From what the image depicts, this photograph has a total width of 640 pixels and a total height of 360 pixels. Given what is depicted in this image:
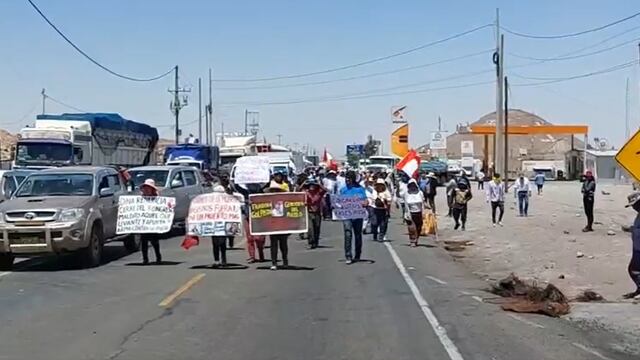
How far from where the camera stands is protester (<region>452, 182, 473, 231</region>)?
100ft

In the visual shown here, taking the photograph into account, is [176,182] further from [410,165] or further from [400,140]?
[400,140]

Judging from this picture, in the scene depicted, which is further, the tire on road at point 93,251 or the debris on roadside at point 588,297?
the tire on road at point 93,251

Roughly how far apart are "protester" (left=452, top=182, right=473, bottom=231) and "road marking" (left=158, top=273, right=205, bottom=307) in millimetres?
14882

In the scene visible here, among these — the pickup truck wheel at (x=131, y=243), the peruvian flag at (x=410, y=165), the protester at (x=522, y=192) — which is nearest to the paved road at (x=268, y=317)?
the pickup truck wheel at (x=131, y=243)

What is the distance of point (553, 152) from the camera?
149375 mm

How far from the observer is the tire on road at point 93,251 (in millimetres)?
18734

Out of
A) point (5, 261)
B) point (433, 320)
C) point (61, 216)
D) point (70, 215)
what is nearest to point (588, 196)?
point (70, 215)

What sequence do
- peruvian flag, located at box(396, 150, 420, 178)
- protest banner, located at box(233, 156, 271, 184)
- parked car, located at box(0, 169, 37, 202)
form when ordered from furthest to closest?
protest banner, located at box(233, 156, 271, 184)
peruvian flag, located at box(396, 150, 420, 178)
parked car, located at box(0, 169, 37, 202)

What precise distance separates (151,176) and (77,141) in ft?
43.4

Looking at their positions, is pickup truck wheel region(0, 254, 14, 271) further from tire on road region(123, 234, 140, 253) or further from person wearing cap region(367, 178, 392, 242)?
person wearing cap region(367, 178, 392, 242)

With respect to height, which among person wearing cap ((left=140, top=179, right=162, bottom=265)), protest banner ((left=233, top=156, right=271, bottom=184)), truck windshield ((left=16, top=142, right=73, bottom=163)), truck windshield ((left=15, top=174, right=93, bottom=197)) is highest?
truck windshield ((left=16, top=142, right=73, bottom=163))

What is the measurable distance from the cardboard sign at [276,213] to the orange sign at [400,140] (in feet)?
56.7

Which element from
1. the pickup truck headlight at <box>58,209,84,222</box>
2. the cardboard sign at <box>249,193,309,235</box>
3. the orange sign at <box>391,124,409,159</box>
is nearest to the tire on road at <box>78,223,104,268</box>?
the pickup truck headlight at <box>58,209,84,222</box>

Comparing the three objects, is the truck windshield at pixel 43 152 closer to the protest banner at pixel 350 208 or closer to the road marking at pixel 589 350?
the protest banner at pixel 350 208
